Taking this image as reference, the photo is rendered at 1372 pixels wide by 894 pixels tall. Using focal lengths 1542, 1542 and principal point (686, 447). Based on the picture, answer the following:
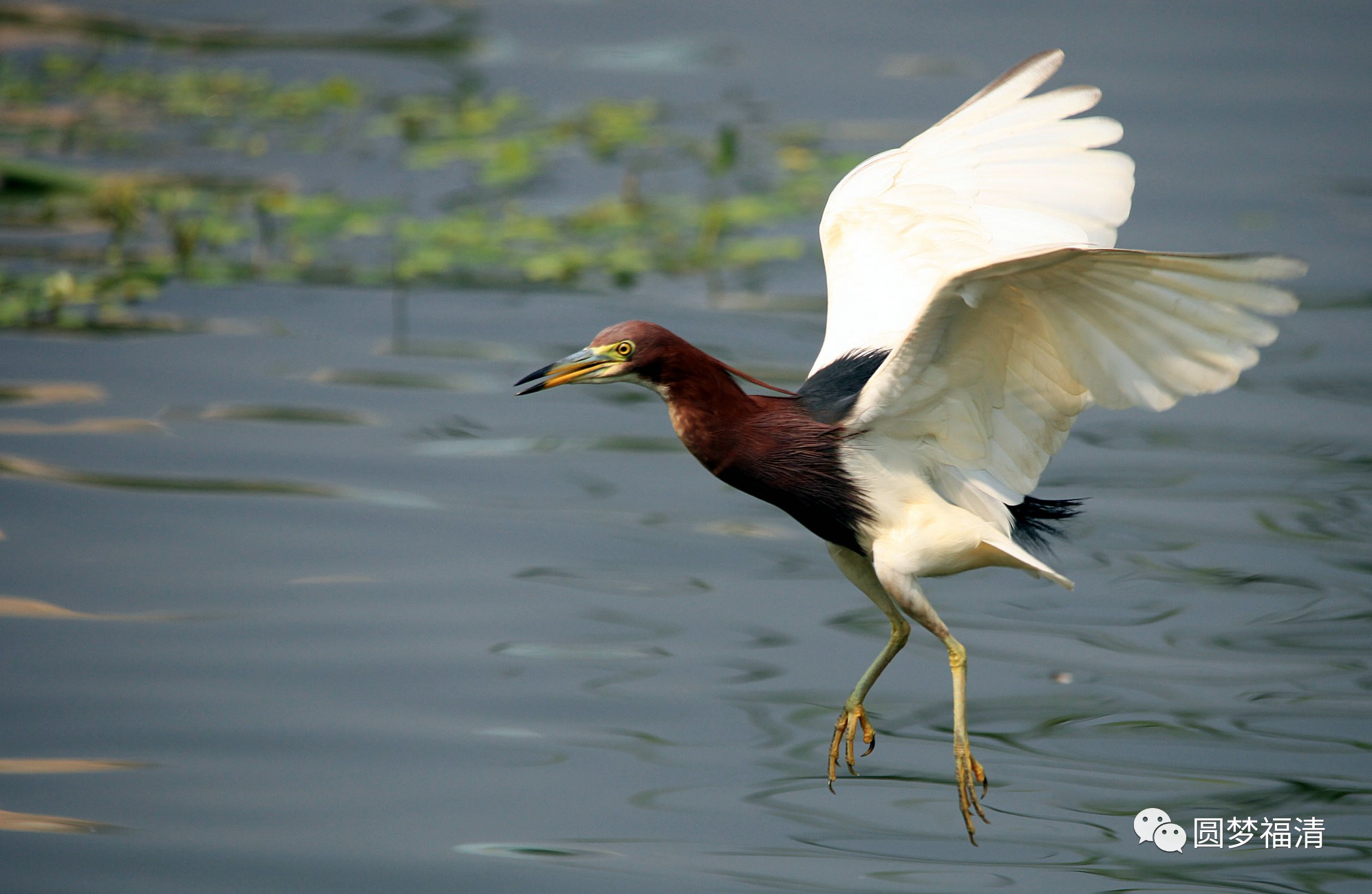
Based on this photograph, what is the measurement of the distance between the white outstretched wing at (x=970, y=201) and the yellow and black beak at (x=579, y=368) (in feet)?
2.27

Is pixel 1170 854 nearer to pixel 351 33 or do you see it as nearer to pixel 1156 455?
pixel 1156 455

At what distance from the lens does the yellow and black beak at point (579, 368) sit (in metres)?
3.24

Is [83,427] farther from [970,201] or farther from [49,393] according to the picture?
[970,201]

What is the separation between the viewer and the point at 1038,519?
3.70m

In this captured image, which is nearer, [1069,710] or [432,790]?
[432,790]

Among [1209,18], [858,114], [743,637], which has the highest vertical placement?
[1209,18]

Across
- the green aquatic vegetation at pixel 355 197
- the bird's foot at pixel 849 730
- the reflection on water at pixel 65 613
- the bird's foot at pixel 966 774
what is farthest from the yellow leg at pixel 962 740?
the green aquatic vegetation at pixel 355 197

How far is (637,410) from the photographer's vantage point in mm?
6301

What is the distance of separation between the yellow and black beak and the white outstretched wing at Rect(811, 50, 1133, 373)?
0.69 metres

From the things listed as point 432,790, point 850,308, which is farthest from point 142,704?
point 850,308

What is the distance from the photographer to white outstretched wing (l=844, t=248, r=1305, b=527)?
291 centimetres

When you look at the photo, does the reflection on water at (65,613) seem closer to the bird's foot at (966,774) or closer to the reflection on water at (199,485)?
the reflection on water at (199,485)

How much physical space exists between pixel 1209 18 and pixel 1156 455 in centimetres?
550

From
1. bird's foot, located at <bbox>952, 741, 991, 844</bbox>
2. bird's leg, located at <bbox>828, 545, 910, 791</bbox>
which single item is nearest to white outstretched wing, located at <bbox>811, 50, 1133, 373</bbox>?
bird's leg, located at <bbox>828, 545, 910, 791</bbox>
